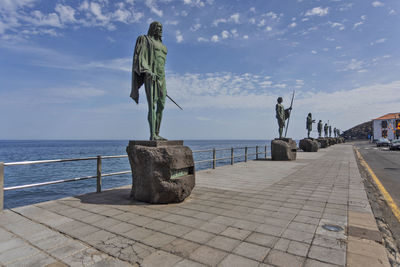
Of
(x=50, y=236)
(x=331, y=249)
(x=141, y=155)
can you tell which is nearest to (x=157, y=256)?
(x=50, y=236)

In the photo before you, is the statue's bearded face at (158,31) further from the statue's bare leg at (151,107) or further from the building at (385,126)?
the building at (385,126)

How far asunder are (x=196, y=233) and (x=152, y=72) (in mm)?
3296

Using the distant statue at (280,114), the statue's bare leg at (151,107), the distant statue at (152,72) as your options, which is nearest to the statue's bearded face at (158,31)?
the distant statue at (152,72)

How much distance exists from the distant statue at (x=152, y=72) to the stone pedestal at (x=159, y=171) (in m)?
0.52

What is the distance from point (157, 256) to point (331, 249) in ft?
6.24

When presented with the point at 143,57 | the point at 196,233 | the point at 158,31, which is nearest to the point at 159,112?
the point at 143,57

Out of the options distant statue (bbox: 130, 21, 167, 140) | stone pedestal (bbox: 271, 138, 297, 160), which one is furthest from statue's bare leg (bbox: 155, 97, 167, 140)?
stone pedestal (bbox: 271, 138, 297, 160)

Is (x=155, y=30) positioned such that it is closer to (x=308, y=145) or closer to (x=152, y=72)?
(x=152, y=72)

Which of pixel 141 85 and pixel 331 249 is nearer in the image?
pixel 331 249

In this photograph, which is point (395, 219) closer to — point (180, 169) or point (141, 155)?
point (180, 169)

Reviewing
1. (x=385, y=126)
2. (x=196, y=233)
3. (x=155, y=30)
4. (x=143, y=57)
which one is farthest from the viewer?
(x=385, y=126)

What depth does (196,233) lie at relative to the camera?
306 centimetres

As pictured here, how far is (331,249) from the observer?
103 inches

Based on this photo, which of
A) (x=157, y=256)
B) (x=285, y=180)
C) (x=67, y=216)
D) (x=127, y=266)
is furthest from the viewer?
(x=285, y=180)
